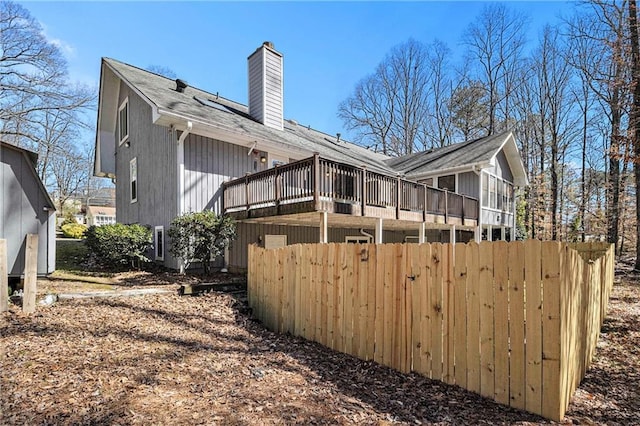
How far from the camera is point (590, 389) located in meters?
3.80

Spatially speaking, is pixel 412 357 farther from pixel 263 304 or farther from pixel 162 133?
pixel 162 133

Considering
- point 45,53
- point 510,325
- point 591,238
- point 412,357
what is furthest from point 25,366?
point 591,238

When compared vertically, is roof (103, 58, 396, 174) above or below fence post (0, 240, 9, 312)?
above

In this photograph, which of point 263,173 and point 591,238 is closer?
point 263,173

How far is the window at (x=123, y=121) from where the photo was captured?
43.5 feet

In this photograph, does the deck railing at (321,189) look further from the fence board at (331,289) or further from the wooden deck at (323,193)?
the fence board at (331,289)

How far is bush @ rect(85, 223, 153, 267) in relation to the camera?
30.4 feet

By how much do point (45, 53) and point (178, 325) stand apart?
19556 millimetres

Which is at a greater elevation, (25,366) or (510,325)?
(510,325)

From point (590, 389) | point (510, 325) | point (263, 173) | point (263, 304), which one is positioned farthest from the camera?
point (263, 173)

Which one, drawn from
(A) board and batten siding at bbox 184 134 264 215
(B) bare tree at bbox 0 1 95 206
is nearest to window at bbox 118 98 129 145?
(A) board and batten siding at bbox 184 134 264 215

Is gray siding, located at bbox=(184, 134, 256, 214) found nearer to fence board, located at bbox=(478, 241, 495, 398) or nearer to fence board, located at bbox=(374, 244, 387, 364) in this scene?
fence board, located at bbox=(374, 244, 387, 364)

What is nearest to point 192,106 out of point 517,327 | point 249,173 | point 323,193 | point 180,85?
point 180,85

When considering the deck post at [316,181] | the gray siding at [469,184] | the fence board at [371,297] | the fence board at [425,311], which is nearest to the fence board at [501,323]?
the fence board at [425,311]
